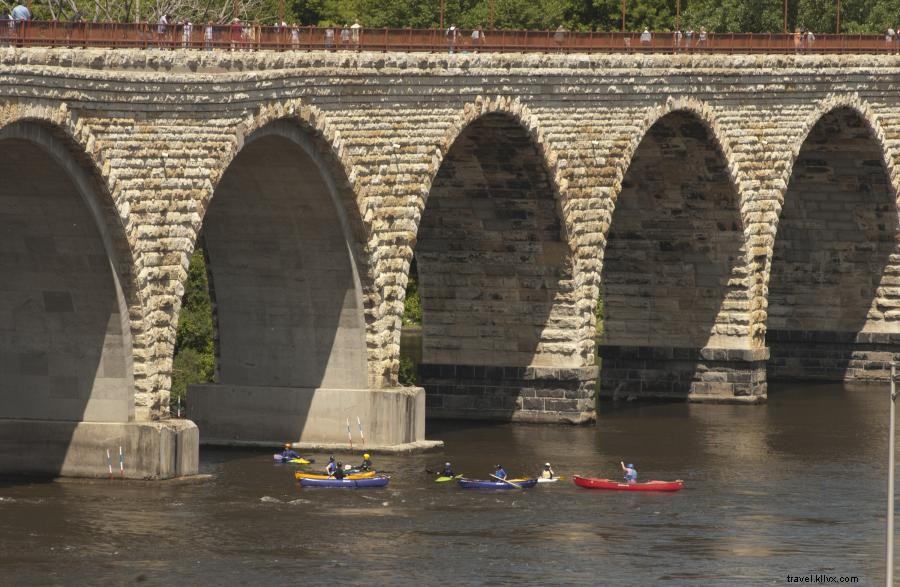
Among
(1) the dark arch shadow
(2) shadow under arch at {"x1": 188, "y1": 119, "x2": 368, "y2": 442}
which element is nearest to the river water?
(2) shadow under arch at {"x1": 188, "y1": 119, "x2": 368, "y2": 442}

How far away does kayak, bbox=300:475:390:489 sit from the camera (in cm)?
6134

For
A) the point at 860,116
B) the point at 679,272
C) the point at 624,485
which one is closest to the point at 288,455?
the point at 624,485

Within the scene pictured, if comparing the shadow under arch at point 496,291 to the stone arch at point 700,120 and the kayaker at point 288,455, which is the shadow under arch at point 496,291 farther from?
the kayaker at point 288,455

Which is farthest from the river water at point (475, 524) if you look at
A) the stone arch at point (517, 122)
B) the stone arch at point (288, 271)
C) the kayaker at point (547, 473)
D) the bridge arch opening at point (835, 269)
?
the bridge arch opening at point (835, 269)

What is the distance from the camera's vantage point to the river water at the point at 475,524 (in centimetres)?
5162

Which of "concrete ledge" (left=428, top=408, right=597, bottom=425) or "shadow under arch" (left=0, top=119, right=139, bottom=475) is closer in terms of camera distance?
"shadow under arch" (left=0, top=119, right=139, bottom=475)

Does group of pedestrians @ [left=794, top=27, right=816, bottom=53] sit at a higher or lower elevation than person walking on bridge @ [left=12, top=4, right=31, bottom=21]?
higher

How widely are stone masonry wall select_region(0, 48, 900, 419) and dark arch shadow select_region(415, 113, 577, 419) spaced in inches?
25.6

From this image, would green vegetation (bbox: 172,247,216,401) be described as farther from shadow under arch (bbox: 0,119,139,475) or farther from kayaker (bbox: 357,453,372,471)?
shadow under arch (bbox: 0,119,139,475)

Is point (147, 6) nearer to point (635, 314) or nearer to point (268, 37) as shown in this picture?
point (635, 314)

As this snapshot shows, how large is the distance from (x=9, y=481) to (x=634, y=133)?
23.5 metres

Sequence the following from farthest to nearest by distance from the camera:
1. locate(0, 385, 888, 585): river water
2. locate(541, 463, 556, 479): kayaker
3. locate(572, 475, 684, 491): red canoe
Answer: locate(541, 463, 556, 479): kayaker, locate(572, 475, 684, 491): red canoe, locate(0, 385, 888, 585): river water

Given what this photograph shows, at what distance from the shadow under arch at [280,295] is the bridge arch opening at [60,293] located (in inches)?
276

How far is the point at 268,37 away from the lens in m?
62.9
